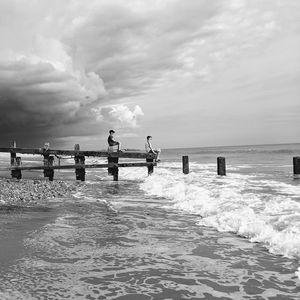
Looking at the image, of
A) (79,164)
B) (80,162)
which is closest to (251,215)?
(79,164)

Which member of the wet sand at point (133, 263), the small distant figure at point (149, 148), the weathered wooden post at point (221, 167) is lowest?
the wet sand at point (133, 263)

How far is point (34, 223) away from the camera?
682 centimetres

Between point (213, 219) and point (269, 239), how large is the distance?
1949 mm

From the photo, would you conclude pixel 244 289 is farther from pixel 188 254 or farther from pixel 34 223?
pixel 34 223

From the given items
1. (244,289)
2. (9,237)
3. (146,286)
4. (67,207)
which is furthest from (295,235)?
(67,207)

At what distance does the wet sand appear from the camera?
3557 mm

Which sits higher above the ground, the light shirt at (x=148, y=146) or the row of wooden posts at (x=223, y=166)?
the light shirt at (x=148, y=146)

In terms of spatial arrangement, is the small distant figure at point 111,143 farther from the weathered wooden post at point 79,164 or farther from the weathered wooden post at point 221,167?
the weathered wooden post at point 221,167

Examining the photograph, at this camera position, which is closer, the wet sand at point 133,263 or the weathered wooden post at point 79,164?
the wet sand at point 133,263

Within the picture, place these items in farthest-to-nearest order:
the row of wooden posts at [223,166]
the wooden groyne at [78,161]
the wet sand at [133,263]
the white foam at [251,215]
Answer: the row of wooden posts at [223,166], the wooden groyne at [78,161], the white foam at [251,215], the wet sand at [133,263]

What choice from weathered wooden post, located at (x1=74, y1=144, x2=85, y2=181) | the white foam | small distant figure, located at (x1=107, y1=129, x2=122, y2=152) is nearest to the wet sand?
the white foam

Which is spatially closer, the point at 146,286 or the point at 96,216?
the point at 146,286

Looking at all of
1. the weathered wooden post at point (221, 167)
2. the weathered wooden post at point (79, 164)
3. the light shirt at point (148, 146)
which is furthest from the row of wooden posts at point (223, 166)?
the weathered wooden post at point (79, 164)

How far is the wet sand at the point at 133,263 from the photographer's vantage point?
3.56 m
